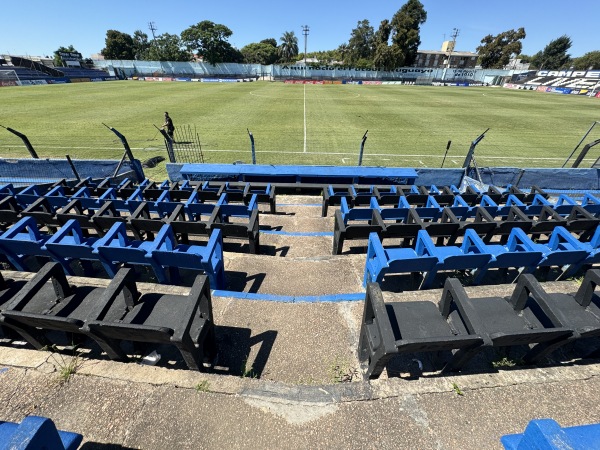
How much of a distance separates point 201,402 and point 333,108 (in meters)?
29.7

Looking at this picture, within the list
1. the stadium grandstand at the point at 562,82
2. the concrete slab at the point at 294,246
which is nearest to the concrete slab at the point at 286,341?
the concrete slab at the point at 294,246

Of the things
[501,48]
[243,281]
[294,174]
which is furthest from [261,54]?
[243,281]

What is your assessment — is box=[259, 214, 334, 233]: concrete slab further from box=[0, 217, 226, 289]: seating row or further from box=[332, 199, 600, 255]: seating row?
box=[0, 217, 226, 289]: seating row

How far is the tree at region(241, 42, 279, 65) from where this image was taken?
112938 mm

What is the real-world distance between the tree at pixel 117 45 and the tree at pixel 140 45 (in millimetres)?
4356

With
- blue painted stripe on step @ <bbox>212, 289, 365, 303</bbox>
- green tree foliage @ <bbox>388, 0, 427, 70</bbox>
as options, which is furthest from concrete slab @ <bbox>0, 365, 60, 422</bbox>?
green tree foliage @ <bbox>388, 0, 427, 70</bbox>

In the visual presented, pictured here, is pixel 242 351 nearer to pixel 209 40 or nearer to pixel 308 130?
pixel 308 130

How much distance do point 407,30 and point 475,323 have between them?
9864cm

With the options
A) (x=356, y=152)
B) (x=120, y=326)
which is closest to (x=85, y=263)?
(x=120, y=326)

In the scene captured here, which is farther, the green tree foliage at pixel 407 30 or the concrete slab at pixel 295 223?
the green tree foliage at pixel 407 30

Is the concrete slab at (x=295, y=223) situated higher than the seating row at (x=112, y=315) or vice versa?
the seating row at (x=112, y=315)

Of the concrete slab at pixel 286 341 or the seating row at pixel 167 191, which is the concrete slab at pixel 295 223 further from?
the concrete slab at pixel 286 341

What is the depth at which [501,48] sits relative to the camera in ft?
296

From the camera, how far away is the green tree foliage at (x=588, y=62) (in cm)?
9556
